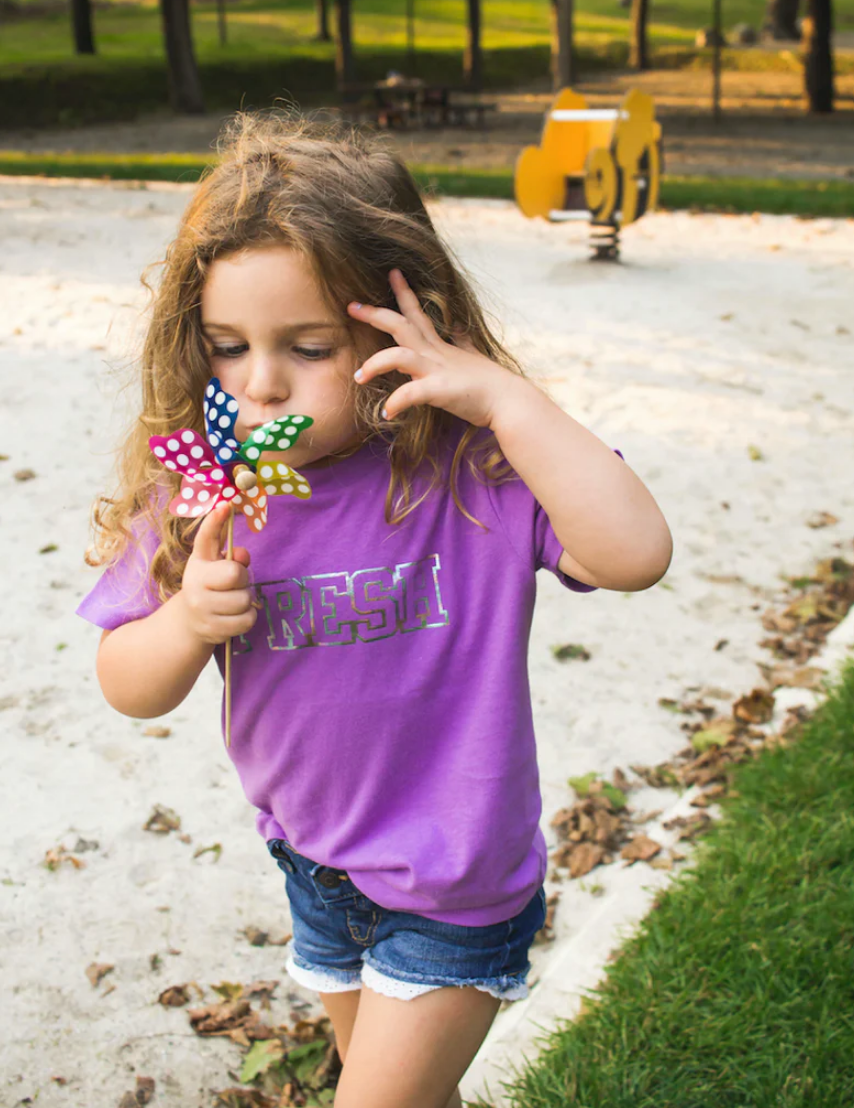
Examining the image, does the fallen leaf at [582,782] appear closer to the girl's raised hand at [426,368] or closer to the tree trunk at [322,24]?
the girl's raised hand at [426,368]

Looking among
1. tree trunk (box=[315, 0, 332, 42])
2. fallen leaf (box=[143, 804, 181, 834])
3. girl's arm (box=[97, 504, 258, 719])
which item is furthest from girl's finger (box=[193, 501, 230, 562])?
tree trunk (box=[315, 0, 332, 42])

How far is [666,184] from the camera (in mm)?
13125

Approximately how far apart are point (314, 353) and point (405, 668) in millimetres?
446

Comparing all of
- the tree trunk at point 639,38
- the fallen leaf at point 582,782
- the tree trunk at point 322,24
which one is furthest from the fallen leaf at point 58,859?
the tree trunk at point 322,24

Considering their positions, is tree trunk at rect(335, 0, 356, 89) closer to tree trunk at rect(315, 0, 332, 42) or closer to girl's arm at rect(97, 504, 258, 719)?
tree trunk at rect(315, 0, 332, 42)

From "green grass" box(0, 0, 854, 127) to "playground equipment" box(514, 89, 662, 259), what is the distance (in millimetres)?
15331

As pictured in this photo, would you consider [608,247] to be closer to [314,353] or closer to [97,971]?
[97,971]

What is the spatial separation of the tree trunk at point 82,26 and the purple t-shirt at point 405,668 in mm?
31996

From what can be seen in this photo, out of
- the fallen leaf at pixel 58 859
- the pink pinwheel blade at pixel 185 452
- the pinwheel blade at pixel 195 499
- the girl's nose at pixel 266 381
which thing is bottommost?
the fallen leaf at pixel 58 859

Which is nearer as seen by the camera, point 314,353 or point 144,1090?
point 314,353

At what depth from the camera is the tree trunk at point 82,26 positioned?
2997 cm

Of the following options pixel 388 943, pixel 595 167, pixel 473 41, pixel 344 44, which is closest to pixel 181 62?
pixel 344 44

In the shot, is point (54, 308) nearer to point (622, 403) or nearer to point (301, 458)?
point (622, 403)

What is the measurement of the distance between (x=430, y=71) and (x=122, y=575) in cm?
3429
